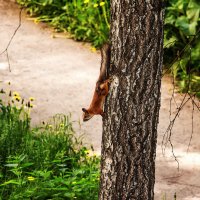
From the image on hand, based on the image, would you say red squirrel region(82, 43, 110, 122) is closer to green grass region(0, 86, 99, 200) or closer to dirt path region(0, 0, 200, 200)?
green grass region(0, 86, 99, 200)

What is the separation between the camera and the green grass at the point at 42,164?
515 cm

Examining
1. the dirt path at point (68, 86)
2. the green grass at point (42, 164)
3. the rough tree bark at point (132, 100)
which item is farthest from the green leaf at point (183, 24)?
the rough tree bark at point (132, 100)

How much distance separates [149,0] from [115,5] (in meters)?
0.22

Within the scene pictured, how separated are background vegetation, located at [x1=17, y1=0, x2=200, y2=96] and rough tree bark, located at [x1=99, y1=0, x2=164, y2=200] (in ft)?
11.1

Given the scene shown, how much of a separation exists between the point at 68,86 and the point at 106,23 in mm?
1672

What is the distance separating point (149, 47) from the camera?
4020 mm

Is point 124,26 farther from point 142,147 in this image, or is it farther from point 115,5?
point 142,147

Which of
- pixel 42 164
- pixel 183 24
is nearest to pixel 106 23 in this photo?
pixel 183 24

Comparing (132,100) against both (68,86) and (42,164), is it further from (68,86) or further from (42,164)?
(68,86)

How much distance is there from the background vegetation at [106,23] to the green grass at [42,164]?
189cm

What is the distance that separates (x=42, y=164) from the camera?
5812 mm

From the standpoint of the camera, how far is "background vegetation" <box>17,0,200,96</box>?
864 cm

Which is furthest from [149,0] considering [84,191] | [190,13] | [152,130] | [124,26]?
[190,13]

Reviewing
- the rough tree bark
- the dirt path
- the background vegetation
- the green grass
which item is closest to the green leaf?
the background vegetation
